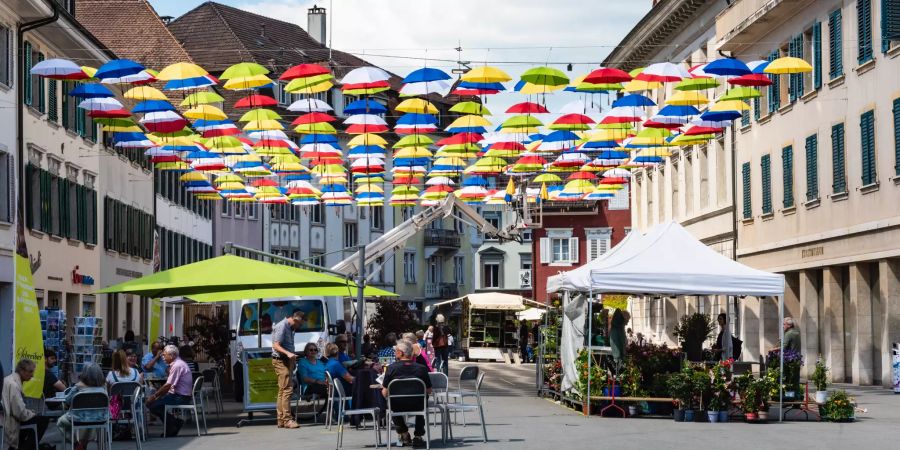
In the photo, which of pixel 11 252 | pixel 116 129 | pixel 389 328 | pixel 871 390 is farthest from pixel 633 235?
pixel 389 328

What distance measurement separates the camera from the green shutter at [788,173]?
41.7 meters

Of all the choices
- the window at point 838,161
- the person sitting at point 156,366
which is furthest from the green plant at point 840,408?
the window at point 838,161

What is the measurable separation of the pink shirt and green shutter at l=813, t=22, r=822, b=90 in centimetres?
2016

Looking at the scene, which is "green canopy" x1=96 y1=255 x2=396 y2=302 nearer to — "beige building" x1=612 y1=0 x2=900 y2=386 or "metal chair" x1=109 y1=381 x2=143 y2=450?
"metal chair" x1=109 y1=381 x2=143 y2=450

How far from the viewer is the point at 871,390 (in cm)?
3391

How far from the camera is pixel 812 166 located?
39.6 m

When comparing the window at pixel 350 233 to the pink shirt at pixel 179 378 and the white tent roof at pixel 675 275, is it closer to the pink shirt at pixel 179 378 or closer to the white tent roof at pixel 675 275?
the white tent roof at pixel 675 275

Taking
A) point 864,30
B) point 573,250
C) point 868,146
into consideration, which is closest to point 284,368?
point 868,146

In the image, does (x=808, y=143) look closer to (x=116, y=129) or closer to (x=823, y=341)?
(x=823, y=341)

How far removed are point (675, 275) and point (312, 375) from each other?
5.78 meters

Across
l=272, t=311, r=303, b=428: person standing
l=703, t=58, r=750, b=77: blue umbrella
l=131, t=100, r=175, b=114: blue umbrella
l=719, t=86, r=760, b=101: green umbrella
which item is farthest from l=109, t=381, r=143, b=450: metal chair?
l=719, t=86, r=760, b=101: green umbrella

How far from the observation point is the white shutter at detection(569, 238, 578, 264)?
9206 cm

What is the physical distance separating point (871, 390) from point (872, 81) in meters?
6.42

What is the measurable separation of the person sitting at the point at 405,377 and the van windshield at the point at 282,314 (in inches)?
671
